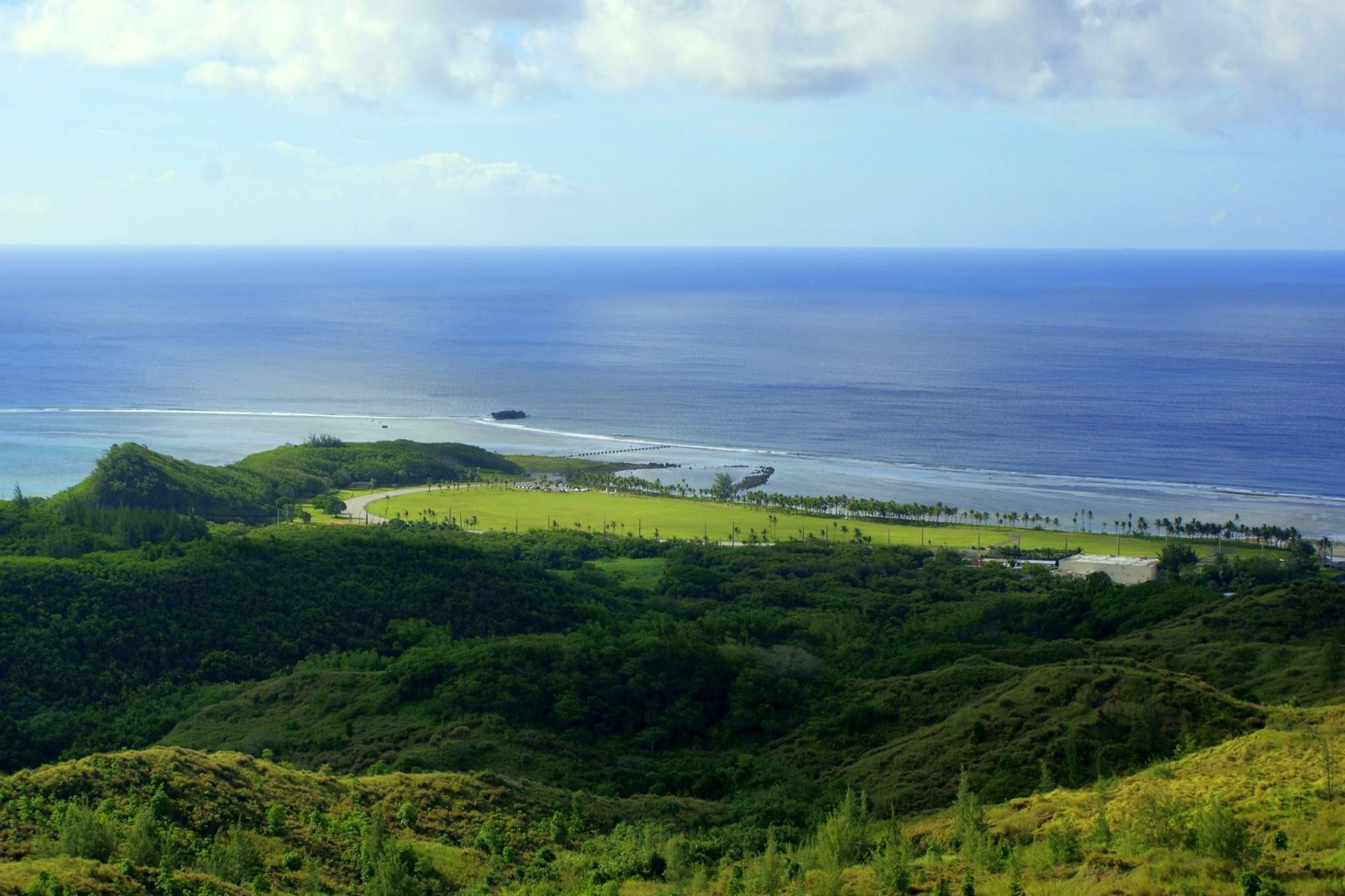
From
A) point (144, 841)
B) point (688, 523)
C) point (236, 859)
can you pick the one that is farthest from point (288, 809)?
point (688, 523)

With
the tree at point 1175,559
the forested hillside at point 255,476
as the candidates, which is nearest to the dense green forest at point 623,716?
the tree at point 1175,559

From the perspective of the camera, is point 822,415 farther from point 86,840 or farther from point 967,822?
point 86,840

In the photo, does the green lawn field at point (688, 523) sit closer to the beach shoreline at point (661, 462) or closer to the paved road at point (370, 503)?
the paved road at point (370, 503)

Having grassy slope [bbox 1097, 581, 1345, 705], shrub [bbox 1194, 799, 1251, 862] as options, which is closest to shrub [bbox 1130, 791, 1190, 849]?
Answer: shrub [bbox 1194, 799, 1251, 862]

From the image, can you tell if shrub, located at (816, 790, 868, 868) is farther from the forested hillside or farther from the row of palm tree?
the row of palm tree

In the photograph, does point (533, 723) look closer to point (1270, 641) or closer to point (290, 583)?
point (290, 583)

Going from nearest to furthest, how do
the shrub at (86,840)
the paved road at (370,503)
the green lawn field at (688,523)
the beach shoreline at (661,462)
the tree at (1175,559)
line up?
1. the shrub at (86,840)
2. the tree at (1175,559)
3. the green lawn field at (688,523)
4. the paved road at (370,503)
5. the beach shoreline at (661,462)
